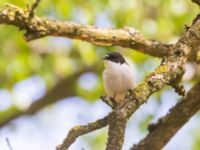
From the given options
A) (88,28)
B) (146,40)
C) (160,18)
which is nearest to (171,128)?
(146,40)

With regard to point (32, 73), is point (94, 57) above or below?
below

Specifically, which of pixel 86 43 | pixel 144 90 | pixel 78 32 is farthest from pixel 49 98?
pixel 144 90

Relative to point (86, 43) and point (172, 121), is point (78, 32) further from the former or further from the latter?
point (86, 43)

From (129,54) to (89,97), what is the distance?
44.5 inches

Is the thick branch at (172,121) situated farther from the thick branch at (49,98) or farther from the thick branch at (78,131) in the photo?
the thick branch at (49,98)

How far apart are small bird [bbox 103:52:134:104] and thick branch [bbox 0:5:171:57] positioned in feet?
0.51

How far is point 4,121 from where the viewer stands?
7840mm

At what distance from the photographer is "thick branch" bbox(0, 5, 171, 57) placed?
11.6 feet

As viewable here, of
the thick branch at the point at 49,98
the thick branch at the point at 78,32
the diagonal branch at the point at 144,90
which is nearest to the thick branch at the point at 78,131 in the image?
the diagonal branch at the point at 144,90

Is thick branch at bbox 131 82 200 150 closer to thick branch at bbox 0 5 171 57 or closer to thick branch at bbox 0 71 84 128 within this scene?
thick branch at bbox 0 5 171 57

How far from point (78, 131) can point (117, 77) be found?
3.43 feet

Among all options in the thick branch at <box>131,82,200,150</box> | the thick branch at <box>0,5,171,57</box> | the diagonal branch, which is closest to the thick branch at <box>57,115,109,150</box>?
the diagonal branch

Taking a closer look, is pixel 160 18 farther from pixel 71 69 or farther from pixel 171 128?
pixel 171 128

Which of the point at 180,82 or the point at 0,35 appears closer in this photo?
the point at 180,82
